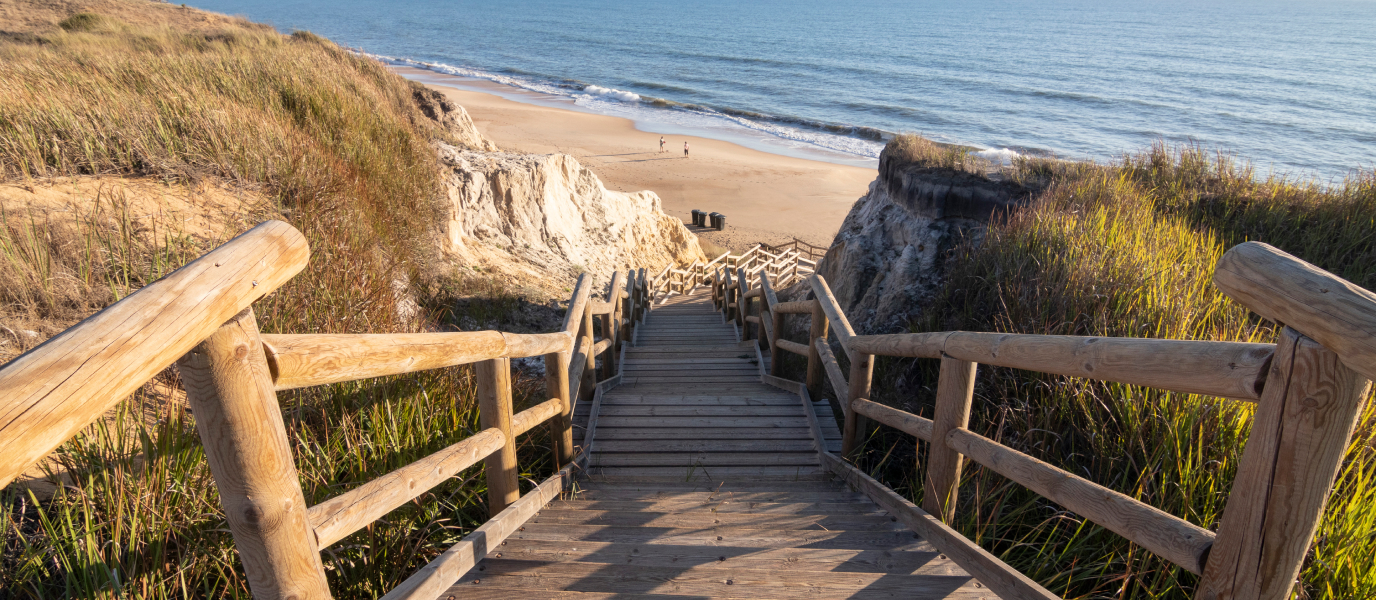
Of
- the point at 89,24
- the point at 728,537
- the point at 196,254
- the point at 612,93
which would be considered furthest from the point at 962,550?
the point at 612,93

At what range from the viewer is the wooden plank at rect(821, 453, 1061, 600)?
2293mm

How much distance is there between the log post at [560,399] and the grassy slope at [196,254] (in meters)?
0.15

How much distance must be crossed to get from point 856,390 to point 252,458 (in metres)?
3.28

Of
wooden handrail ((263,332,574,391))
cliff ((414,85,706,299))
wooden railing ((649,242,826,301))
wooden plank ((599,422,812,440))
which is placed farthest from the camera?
wooden railing ((649,242,826,301))

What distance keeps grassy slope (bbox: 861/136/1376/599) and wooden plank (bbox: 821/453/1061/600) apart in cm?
12

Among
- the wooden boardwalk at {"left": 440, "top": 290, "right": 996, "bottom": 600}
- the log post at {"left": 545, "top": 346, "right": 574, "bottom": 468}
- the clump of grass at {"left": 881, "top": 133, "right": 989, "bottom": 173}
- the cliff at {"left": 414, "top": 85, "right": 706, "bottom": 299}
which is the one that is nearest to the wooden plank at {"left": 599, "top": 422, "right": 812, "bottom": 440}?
the wooden boardwalk at {"left": 440, "top": 290, "right": 996, "bottom": 600}

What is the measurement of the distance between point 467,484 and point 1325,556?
11.6 feet

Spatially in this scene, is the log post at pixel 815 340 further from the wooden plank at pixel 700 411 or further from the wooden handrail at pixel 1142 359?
the wooden handrail at pixel 1142 359

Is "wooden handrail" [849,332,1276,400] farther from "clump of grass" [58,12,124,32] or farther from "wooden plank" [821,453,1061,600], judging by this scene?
"clump of grass" [58,12,124,32]

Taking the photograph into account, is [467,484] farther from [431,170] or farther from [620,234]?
[620,234]

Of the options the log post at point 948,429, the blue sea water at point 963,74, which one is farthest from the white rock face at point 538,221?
the blue sea water at point 963,74

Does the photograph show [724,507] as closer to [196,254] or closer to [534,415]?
[534,415]

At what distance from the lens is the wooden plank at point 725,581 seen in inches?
99.5

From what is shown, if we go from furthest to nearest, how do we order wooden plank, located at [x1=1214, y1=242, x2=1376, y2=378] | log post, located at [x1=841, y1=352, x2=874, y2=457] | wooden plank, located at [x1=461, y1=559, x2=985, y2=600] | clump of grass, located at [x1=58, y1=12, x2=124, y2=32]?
clump of grass, located at [x1=58, y1=12, x2=124, y2=32]
log post, located at [x1=841, y1=352, x2=874, y2=457]
wooden plank, located at [x1=461, y1=559, x2=985, y2=600]
wooden plank, located at [x1=1214, y1=242, x2=1376, y2=378]
